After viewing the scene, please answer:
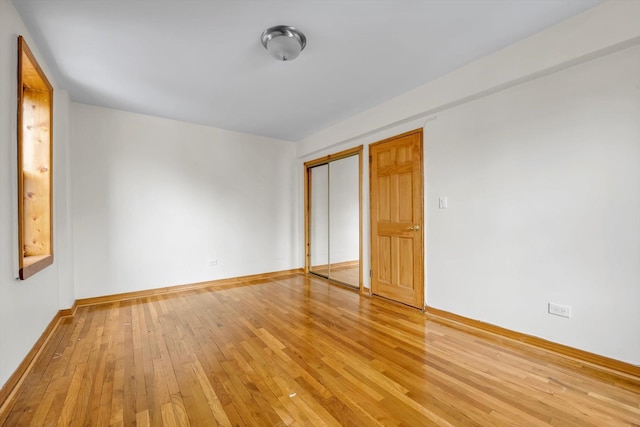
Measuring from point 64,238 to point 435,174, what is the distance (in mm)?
4269

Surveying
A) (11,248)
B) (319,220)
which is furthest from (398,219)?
(11,248)

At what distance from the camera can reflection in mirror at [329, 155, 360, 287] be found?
192 inches

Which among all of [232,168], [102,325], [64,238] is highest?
[232,168]

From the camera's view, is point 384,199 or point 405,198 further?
point 384,199

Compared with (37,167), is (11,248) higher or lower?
lower

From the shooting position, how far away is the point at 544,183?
2219mm

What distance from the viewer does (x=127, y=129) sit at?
3641 mm

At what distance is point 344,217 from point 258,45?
133 inches

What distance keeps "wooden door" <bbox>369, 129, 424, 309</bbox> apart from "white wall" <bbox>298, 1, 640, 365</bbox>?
0.45ft

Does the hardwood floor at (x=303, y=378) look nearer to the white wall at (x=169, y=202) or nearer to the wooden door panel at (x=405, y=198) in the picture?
the white wall at (x=169, y=202)

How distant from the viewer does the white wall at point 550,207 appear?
6.15 ft

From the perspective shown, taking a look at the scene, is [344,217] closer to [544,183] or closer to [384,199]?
[384,199]

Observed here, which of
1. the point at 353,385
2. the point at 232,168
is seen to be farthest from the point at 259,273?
the point at 353,385

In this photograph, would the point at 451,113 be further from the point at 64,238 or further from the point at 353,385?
the point at 64,238
